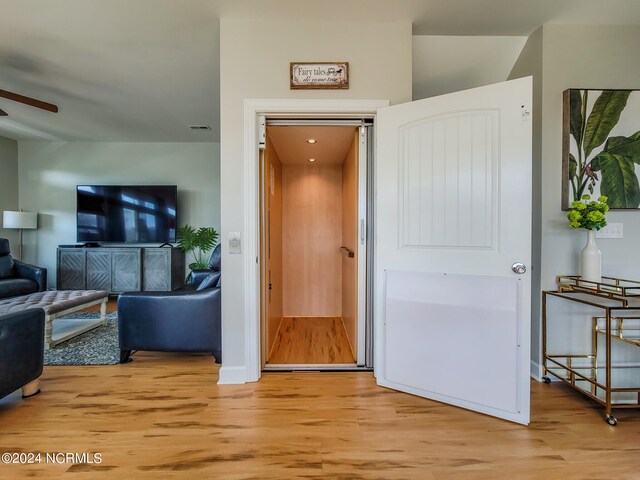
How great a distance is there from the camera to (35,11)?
6.31 ft

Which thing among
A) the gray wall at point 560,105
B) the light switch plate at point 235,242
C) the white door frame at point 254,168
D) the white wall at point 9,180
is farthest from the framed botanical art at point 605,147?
the white wall at point 9,180

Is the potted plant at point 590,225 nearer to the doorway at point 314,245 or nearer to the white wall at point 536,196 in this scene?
the white wall at point 536,196

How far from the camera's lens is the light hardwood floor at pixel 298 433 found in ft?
4.14

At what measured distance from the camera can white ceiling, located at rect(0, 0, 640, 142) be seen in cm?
187

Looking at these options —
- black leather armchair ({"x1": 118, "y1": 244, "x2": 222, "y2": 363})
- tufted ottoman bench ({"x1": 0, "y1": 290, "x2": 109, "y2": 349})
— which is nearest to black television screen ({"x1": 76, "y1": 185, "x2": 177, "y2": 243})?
tufted ottoman bench ({"x1": 0, "y1": 290, "x2": 109, "y2": 349})

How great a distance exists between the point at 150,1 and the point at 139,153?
138 inches

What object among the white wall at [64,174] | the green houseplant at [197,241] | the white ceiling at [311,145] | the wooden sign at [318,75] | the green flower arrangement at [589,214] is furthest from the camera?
the white wall at [64,174]

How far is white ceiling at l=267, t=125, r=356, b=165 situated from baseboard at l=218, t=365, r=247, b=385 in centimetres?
194

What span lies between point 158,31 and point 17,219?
4.33m

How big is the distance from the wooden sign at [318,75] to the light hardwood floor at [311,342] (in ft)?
7.08

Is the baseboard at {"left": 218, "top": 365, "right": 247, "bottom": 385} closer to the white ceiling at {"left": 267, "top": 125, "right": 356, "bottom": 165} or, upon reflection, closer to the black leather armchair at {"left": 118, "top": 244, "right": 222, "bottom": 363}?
the black leather armchair at {"left": 118, "top": 244, "right": 222, "bottom": 363}

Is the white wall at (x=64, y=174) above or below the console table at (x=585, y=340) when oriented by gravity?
above

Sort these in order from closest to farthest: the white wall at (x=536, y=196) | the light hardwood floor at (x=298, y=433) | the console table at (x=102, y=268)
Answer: the light hardwood floor at (x=298, y=433) < the white wall at (x=536, y=196) < the console table at (x=102, y=268)

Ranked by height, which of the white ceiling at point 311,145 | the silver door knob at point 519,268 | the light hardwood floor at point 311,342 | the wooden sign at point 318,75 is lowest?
the light hardwood floor at point 311,342
